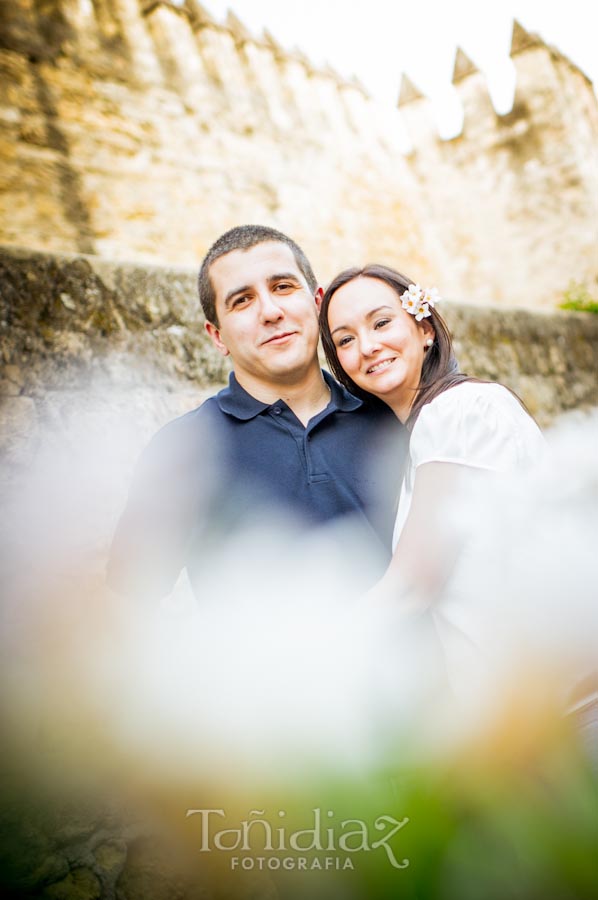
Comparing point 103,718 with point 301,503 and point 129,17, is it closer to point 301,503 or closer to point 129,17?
point 301,503

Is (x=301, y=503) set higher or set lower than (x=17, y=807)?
higher

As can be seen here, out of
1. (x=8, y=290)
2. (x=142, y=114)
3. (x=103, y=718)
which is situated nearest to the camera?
(x=103, y=718)

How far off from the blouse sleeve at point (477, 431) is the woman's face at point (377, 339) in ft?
0.66

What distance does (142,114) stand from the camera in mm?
10227

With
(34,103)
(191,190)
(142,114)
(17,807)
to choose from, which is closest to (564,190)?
(191,190)

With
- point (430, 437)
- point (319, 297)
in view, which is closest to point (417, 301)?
point (319, 297)

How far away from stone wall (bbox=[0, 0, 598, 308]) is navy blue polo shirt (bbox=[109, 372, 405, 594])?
7.66m

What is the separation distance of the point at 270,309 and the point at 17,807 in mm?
1426

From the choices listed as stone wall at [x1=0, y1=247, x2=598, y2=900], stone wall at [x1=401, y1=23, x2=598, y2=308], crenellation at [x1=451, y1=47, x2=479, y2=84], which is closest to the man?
stone wall at [x1=0, y1=247, x2=598, y2=900]

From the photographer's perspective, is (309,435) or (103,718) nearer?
(309,435)

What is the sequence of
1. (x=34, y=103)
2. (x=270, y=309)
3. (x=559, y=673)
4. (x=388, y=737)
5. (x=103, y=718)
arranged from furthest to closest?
1. (x=34, y=103)
2. (x=103, y=718)
3. (x=270, y=309)
4. (x=388, y=737)
5. (x=559, y=673)

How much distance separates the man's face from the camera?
1.78m

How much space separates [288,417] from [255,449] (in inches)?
5.4

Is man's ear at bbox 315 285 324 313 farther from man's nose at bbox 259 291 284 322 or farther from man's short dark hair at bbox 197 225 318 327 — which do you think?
man's nose at bbox 259 291 284 322
